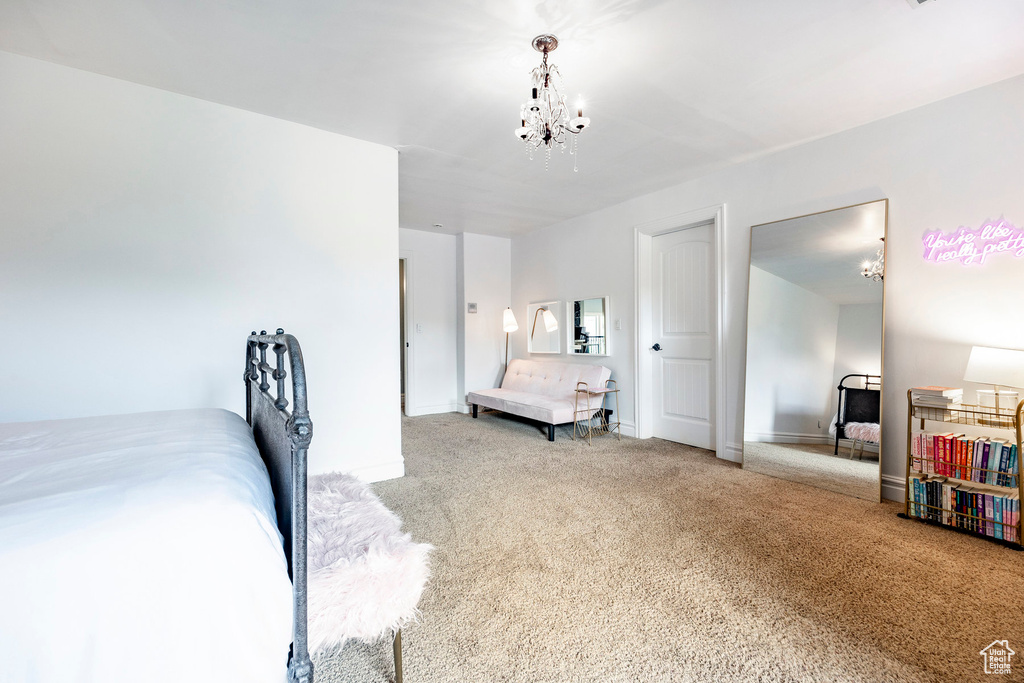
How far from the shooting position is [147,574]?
28.8 inches

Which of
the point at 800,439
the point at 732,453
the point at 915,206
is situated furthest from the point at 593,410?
the point at 915,206

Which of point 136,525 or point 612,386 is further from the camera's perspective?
point 612,386

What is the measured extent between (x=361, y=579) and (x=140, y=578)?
509mm

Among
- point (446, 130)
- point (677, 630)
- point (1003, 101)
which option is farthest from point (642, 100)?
point (677, 630)

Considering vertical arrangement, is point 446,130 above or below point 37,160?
above

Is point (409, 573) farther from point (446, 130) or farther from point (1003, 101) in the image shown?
point (1003, 101)

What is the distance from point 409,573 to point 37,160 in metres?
2.67

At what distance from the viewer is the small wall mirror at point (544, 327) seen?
5246 millimetres

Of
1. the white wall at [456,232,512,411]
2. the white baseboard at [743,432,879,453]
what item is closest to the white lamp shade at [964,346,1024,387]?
the white baseboard at [743,432,879,453]

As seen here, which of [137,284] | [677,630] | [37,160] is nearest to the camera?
[677,630]

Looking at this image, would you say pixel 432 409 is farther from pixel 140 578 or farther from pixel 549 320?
pixel 140 578

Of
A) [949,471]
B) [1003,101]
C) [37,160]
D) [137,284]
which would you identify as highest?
[1003,101]

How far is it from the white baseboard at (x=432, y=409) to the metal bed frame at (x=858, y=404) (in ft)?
13.6

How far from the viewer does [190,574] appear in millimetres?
755
